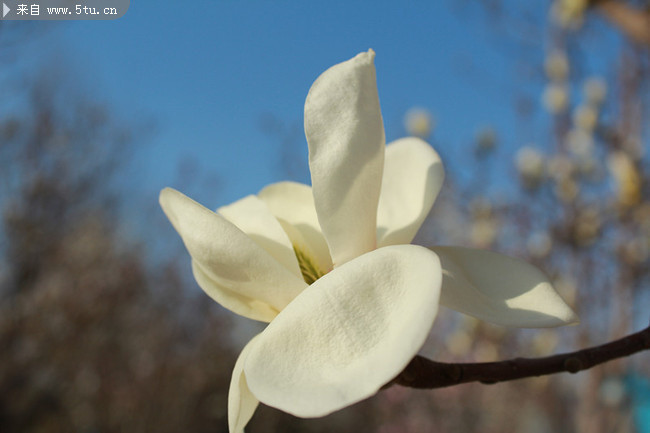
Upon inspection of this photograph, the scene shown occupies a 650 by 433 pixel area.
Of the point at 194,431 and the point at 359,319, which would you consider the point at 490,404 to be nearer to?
the point at 194,431

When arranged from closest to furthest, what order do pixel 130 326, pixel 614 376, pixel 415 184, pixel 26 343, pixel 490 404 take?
pixel 415 184, pixel 614 376, pixel 26 343, pixel 490 404, pixel 130 326

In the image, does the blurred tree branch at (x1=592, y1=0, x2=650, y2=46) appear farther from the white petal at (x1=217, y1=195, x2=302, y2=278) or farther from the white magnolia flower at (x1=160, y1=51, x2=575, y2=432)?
the white petal at (x1=217, y1=195, x2=302, y2=278)

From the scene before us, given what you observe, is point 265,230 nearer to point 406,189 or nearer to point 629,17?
point 406,189

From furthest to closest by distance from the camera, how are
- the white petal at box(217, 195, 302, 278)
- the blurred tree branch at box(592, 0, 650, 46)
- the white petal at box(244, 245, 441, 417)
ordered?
1. the blurred tree branch at box(592, 0, 650, 46)
2. the white petal at box(217, 195, 302, 278)
3. the white petal at box(244, 245, 441, 417)

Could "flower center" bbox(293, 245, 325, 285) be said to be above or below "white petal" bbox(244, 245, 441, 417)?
below

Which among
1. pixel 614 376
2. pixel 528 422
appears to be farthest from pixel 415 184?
pixel 528 422

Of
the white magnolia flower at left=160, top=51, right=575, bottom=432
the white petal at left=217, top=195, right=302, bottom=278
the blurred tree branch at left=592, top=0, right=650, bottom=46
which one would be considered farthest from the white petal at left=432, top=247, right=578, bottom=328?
the blurred tree branch at left=592, top=0, right=650, bottom=46
